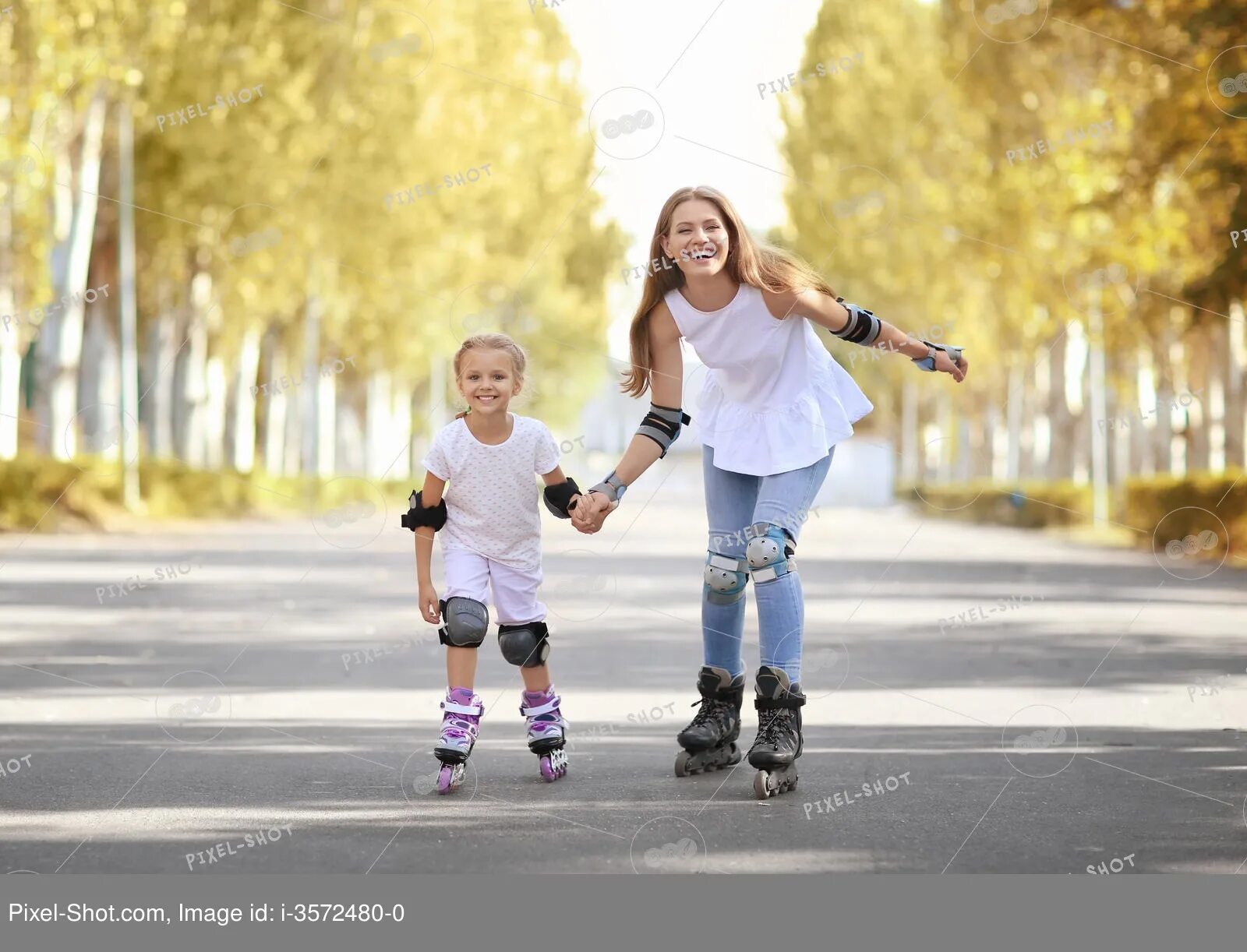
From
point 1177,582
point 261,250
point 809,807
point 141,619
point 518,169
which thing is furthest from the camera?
point 518,169

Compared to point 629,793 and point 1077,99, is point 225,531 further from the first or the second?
point 629,793

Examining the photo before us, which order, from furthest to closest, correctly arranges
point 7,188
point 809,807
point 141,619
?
point 7,188, point 141,619, point 809,807

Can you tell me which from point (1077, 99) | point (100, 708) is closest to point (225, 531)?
point (1077, 99)

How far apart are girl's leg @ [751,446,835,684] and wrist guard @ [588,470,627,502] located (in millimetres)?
381

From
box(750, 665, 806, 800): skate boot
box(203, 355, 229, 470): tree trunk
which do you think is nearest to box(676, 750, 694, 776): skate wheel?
box(750, 665, 806, 800): skate boot

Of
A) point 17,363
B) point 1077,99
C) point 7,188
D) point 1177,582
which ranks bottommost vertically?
point 1177,582

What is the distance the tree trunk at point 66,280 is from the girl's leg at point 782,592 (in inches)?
813

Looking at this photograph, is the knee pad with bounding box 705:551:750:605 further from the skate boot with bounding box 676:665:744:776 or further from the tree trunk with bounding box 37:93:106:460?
the tree trunk with bounding box 37:93:106:460

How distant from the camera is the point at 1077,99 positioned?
25312 mm

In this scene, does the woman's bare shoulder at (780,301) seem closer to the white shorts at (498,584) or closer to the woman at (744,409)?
the woman at (744,409)

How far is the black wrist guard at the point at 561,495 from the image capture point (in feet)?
18.4

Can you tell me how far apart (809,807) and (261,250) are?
2364cm

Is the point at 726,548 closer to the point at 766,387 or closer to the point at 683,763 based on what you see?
the point at 766,387

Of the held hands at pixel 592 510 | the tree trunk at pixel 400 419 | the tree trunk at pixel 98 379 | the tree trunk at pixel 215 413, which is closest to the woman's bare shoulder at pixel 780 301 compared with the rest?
the held hands at pixel 592 510
